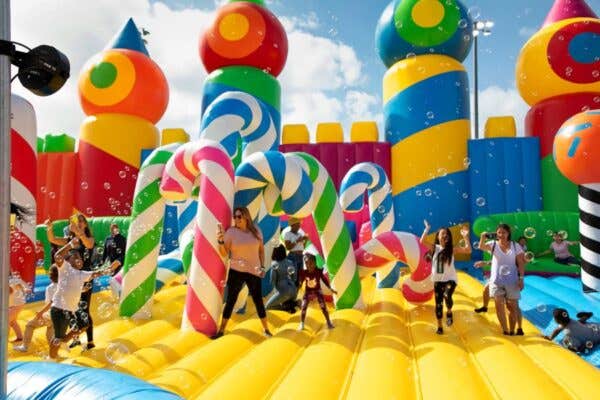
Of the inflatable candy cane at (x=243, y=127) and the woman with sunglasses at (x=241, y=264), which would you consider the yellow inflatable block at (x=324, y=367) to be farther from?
the inflatable candy cane at (x=243, y=127)

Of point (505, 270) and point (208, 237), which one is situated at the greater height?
point (208, 237)

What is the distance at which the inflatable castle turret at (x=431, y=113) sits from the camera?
7844mm

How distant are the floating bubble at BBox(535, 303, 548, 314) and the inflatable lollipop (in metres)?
0.94

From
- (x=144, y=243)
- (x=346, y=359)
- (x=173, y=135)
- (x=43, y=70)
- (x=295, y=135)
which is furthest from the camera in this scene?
(x=173, y=135)

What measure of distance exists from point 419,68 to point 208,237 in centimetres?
548

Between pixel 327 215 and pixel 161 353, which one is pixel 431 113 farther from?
pixel 161 353

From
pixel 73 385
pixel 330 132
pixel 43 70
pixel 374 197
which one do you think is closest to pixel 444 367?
pixel 73 385

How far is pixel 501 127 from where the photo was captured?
811 centimetres

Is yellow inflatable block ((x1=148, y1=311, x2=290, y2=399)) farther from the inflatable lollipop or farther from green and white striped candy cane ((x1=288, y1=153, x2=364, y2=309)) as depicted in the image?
the inflatable lollipop

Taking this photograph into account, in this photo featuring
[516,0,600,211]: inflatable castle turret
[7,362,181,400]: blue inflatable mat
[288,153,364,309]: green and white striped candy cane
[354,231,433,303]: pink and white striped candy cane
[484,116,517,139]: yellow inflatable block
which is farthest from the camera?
[484,116,517,139]: yellow inflatable block

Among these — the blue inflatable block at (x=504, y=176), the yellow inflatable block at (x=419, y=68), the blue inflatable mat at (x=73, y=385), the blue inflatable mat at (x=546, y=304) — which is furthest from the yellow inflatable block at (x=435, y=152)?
the blue inflatable mat at (x=73, y=385)

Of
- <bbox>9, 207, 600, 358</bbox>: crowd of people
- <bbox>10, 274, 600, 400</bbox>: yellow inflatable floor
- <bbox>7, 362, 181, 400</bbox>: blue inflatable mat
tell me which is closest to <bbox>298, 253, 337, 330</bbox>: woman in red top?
<bbox>9, 207, 600, 358</bbox>: crowd of people

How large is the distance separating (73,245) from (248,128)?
2.38 m

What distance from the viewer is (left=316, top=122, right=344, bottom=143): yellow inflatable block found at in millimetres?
8586
